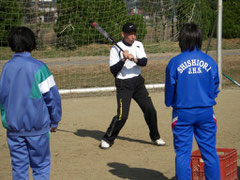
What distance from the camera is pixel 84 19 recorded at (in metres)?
11.6

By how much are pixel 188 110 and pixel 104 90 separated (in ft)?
21.2

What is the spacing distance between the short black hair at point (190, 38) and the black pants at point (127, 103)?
2172 mm

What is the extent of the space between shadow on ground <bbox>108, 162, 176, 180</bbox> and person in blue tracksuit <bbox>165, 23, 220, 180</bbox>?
1.08 metres

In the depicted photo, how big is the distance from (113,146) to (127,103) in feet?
2.63

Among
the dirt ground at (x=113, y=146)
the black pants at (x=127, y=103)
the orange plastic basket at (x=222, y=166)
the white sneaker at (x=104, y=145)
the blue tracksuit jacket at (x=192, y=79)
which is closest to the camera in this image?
the blue tracksuit jacket at (x=192, y=79)

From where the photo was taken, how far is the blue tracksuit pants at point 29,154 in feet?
12.0

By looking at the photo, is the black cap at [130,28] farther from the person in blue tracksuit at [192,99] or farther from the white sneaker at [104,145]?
the person in blue tracksuit at [192,99]

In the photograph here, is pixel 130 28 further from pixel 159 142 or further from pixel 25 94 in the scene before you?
pixel 25 94

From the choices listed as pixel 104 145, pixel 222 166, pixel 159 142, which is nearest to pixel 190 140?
pixel 222 166

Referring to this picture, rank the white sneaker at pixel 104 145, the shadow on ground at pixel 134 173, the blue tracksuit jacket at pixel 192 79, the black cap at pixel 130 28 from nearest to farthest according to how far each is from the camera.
Answer: 1. the blue tracksuit jacket at pixel 192 79
2. the shadow on ground at pixel 134 173
3. the black cap at pixel 130 28
4. the white sneaker at pixel 104 145

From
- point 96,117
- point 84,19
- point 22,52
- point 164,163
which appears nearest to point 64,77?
point 84,19

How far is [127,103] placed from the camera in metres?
5.99

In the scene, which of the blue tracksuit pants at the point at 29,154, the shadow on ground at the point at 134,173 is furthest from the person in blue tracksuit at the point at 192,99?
the blue tracksuit pants at the point at 29,154

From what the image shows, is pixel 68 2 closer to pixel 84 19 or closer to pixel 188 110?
pixel 84 19
